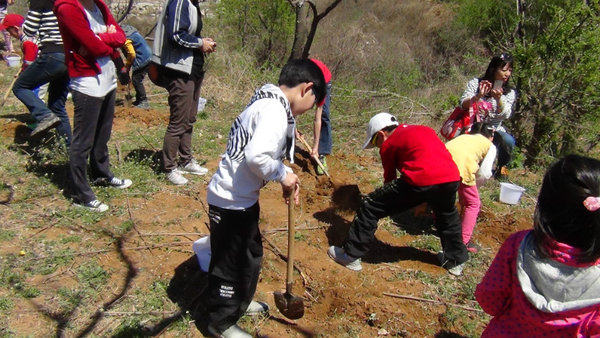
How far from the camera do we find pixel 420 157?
3.25m

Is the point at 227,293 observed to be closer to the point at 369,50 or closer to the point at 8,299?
the point at 8,299

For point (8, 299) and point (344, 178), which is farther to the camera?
point (344, 178)

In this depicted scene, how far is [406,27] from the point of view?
53.6 feet

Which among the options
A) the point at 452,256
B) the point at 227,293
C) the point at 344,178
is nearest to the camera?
the point at 227,293

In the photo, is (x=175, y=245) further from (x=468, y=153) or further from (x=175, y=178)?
(x=468, y=153)

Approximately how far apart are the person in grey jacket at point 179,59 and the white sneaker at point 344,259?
5.69 ft

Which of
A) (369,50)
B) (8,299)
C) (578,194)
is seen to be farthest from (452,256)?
(369,50)

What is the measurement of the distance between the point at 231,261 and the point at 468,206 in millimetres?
2236

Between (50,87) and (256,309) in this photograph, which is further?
(50,87)

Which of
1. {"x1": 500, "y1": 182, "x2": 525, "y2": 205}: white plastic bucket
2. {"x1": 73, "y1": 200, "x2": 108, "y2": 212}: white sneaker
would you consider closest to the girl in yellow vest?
{"x1": 500, "y1": 182, "x2": 525, "y2": 205}: white plastic bucket

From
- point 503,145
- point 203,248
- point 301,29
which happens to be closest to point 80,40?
point 203,248

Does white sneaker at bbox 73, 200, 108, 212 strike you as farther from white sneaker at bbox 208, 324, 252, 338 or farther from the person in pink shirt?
the person in pink shirt

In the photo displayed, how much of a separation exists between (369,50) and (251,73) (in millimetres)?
4928

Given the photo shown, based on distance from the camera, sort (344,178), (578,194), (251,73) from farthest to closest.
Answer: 1. (251,73)
2. (344,178)
3. (578,194)
